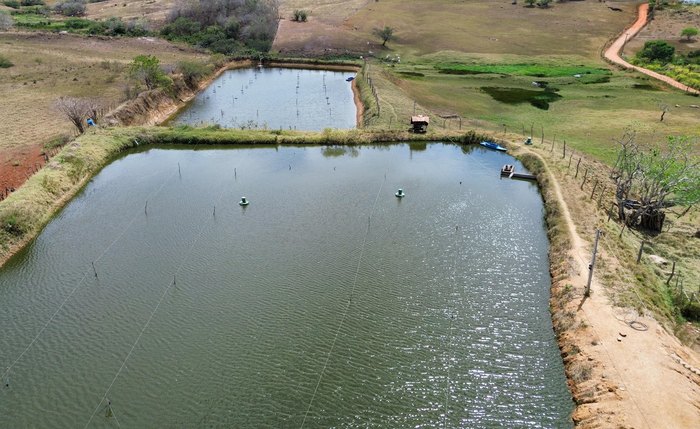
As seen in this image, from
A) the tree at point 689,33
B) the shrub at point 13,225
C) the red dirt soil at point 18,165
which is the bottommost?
the shrub at point 13,225

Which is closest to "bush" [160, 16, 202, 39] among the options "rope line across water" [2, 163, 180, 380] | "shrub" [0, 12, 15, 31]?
"shrub" [0, 12, 15, 31]

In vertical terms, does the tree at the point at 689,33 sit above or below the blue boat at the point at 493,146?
above

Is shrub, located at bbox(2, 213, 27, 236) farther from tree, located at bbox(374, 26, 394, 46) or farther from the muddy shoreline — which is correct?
tree, located at bbox(374, 26, 394, 46)

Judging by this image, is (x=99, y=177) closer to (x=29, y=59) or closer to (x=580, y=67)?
(x=29, y=59)

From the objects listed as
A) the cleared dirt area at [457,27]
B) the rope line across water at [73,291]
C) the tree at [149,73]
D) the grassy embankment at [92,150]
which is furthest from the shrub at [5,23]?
the rope line across water at [73,291]

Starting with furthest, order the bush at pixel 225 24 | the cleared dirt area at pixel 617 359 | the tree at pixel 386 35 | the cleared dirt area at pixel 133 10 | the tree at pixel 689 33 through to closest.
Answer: the cleared dirt area at pixel 133 10
the bush at pixel 225 24
the tree at pixel 386 35
the tree at pixel 689 33
the cleared dirt area at pixel 617 359

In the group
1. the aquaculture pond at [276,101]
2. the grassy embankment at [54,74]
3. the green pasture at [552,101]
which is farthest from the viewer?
the aquaculture pond at [276,101]

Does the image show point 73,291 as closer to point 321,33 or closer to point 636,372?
point 636,372

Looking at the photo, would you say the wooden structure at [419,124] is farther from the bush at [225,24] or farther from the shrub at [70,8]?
the shrub at [70,8]
